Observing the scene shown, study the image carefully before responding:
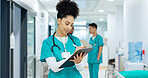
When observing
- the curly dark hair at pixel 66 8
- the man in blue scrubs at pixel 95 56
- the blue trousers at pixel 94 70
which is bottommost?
the blue trousers at pixel 94 70

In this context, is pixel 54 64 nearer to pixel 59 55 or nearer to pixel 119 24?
pixel 59 55

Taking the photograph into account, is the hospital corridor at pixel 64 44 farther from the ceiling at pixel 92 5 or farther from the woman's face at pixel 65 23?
the ceiling at pixel 92 5

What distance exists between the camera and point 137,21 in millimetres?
4379

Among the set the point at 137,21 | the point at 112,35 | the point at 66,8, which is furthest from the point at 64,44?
the point at 112,35

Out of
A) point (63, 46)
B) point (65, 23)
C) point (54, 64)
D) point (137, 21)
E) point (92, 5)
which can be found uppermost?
point (92, 5)

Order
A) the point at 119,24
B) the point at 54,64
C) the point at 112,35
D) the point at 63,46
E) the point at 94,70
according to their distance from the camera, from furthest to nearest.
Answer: the point at 112,35, the point at 119,24, the point at 94,70, the point at 63,46, the point at 54,64

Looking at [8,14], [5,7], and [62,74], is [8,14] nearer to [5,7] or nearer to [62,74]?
[5,7]

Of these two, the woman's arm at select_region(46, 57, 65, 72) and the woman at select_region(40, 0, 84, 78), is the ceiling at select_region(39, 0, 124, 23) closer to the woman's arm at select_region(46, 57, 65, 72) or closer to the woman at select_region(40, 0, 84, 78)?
the woman at select_region(40, 0, 84, 78)

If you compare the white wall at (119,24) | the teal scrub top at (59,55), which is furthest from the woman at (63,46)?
the white wall at (119,24)

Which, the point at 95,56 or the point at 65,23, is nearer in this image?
the point at 65,23

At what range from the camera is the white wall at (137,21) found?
150 inches

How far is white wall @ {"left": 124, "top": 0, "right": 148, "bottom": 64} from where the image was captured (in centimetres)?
382

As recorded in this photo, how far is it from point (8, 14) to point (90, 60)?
1.99 m

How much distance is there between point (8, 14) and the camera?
3.26 metres
